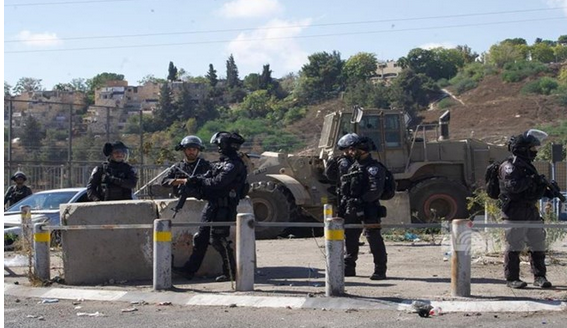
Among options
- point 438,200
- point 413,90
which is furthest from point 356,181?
point 413,90

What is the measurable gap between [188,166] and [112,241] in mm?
1313

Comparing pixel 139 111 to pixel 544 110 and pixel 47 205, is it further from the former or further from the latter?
pixel 544 110

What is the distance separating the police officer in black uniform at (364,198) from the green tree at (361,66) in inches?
2831

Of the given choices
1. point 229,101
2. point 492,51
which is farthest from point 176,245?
point 492,51

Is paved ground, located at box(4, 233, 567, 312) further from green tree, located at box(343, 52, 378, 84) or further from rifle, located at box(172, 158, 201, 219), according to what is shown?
green tree, located at box(343, 52, 378, 84)

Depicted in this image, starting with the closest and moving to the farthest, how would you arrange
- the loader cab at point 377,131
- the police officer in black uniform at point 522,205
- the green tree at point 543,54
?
1. the police officer in black uniform at point 522,205
2. the loader cab at point 377,131
3. the green tree at point 543,54

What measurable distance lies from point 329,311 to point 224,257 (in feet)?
7.23

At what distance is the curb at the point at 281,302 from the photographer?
9219mm

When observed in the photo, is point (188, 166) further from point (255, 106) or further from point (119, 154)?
point (255, 106)

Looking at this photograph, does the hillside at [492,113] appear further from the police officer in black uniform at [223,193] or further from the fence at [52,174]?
the police officer in black uniform at [223,193]

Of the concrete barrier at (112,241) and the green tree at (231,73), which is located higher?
the green tree at (231,73)

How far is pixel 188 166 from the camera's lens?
1159cm

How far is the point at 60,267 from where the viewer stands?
13039 millimetres

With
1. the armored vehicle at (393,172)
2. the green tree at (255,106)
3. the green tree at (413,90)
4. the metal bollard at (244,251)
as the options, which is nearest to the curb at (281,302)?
the metal bollard at (244,251)
